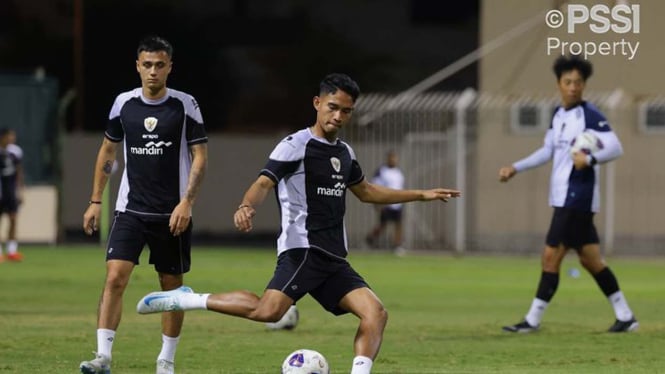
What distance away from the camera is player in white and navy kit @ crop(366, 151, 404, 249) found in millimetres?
33312

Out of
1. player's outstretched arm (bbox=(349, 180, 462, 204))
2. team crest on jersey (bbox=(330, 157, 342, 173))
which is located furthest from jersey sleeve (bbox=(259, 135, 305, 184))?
player's outstretched arm (bbox=(349, 180, 462, 204))

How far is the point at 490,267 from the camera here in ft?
94.2

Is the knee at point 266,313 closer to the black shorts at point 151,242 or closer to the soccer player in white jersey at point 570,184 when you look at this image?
the black shorts at point 151,242

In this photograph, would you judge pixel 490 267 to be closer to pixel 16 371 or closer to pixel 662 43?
pixel 662 43

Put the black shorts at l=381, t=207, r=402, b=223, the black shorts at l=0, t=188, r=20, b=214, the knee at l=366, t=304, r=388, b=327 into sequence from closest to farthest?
the knee at l=366, t=304, r=388, b=327 < the black shorts at l=0, t=188, r=20, b=214 < the black shorts at l=381, t=207, r=402, b=223

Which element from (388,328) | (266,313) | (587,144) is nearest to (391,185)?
(388,328)

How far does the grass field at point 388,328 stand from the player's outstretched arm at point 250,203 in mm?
2222

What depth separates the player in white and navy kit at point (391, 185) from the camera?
3331cm

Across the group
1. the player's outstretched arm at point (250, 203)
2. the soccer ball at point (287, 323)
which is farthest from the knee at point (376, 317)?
the soccer ball at point (287, 323)

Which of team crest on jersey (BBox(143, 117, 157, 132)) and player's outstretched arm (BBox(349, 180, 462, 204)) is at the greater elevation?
team crest on jersey (BBox(143, 117, 157, 132))

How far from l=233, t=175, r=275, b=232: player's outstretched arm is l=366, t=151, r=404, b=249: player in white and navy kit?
2307 cm

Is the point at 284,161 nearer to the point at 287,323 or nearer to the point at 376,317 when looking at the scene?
the point at 376,317

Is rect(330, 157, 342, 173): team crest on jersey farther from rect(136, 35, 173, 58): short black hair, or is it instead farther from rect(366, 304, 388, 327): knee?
rect(136, 35, 173, 58): short black hair

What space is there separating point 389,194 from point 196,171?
1.37 meters
